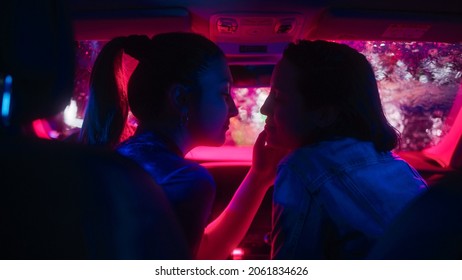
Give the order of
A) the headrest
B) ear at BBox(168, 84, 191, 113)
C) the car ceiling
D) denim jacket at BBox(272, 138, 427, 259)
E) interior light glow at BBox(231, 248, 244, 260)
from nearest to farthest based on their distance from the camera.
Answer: the headrest < denim jacket at BBox(272, 138, 427, 259) < ear at BBox(168, 84, 191, 113) < the car ceiling < interior light glow at BBox(231, 248, 244, 260)

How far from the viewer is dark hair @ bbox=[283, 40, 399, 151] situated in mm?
1491

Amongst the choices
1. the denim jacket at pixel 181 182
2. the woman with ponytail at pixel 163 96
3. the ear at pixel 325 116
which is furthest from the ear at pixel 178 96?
the ear at pixel 325 116

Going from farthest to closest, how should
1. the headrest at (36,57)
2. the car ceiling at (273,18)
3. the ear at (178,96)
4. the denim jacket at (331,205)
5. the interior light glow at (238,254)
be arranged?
the interior light glow at (238,254)
the car ceiling at (273,18)
the ear at (178,96)
the denim jacket at (331,205)
the headrest at (36,57)

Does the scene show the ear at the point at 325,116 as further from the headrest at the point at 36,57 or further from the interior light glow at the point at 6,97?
the interior light glow at the point at 6,97

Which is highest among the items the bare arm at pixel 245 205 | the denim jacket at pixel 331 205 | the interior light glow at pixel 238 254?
the denim jacket at pixel 331 205

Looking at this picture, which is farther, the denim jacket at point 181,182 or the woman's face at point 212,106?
the woman's face at point 212,106

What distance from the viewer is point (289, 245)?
48.9 inches

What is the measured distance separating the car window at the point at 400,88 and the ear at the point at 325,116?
683 millimetres

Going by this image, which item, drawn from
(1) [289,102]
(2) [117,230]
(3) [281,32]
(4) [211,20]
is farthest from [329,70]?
(2) [117,230]

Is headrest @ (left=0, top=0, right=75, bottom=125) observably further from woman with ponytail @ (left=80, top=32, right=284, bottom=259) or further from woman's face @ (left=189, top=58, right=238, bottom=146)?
woman's face @ (left=189, top=58, right=238, bottom=146)

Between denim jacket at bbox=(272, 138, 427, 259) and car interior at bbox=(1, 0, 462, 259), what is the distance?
688 millimetres

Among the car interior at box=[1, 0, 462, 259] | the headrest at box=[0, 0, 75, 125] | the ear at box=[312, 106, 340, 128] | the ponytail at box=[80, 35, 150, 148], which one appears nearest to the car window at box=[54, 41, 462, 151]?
the car interior at box=[1, 0, 462, 259]

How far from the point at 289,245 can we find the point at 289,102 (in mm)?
540

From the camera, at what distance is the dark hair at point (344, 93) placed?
58.7 inches
